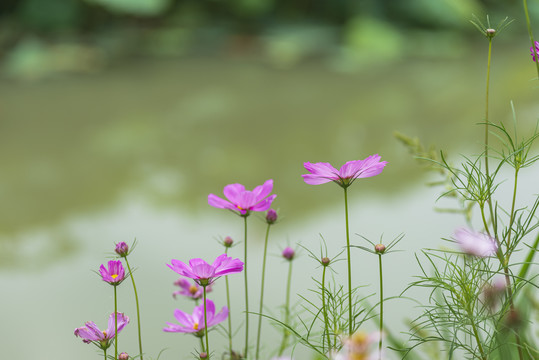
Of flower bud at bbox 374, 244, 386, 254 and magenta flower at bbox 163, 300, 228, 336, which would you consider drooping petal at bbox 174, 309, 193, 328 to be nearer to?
magenta flower at bbox 163, 300, 228, 336

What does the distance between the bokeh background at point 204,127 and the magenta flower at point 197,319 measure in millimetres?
82

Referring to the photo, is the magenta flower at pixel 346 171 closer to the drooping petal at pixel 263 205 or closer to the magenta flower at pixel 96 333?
the drooping petal at pixel 263 205

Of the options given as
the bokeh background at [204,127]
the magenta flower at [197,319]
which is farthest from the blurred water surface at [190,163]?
the magenta flower at [197,319]

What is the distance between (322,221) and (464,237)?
84 centimetres

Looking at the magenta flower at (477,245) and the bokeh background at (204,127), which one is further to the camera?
the bokeh background at (204,127)

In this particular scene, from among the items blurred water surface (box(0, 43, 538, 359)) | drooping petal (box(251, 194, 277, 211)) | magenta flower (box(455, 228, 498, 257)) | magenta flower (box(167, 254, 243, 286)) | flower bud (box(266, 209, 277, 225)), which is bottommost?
magenta flower (box(167, 254, 243, 286))

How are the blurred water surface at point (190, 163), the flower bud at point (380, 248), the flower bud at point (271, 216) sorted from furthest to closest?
1. the blurred water surface at point (190, 163)
2. the flower bud at point (271, 216)
3. the flower bud at point (380, 248)

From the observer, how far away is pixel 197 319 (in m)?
0.51

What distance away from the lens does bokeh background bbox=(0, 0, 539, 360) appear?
110cm

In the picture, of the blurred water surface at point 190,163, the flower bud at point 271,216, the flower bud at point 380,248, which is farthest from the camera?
the blurred water surface at point 190,163

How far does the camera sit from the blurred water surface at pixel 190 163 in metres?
1.07

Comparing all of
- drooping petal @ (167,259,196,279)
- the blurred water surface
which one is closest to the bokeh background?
the blurred water surface

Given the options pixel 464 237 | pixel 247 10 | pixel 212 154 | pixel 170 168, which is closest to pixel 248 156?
pixel 212 154

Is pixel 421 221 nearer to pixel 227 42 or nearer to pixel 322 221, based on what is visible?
pixel 322 221
